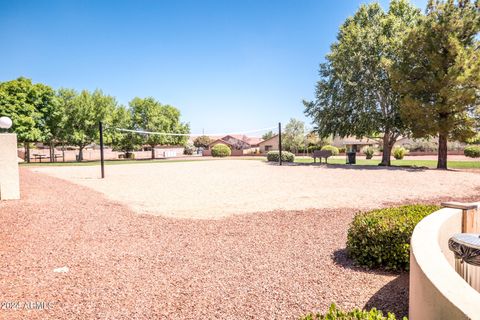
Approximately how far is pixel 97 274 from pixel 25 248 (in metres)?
1.72

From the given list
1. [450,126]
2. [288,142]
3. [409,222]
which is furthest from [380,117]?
→ [288,142]

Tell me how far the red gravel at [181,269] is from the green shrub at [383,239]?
19cm

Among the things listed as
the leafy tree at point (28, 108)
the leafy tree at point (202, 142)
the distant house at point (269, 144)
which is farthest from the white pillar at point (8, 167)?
the leafy tree at point (202, 142)

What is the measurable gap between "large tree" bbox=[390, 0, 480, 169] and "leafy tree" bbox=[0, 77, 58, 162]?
36704mm

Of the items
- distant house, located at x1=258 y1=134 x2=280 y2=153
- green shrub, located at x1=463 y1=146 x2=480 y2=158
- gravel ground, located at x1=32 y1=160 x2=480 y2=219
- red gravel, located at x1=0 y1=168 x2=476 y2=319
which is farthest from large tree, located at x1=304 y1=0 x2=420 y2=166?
distant house, located at x1=258 y1=134 x2=280 y2=153

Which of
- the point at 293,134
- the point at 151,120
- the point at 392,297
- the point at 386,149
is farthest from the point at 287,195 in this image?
the point at 293,134

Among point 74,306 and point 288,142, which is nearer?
point 74,306

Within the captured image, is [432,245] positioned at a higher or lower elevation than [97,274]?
higher

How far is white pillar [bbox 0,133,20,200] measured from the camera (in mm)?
7848

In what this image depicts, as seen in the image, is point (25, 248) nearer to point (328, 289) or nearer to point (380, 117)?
point (328, 289)

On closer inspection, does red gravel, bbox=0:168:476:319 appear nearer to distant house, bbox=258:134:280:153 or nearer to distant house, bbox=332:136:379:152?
distant house, bbox=332:136:379:152

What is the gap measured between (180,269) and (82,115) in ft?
140

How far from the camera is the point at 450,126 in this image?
17422mm

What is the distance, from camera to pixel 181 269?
400 cm
